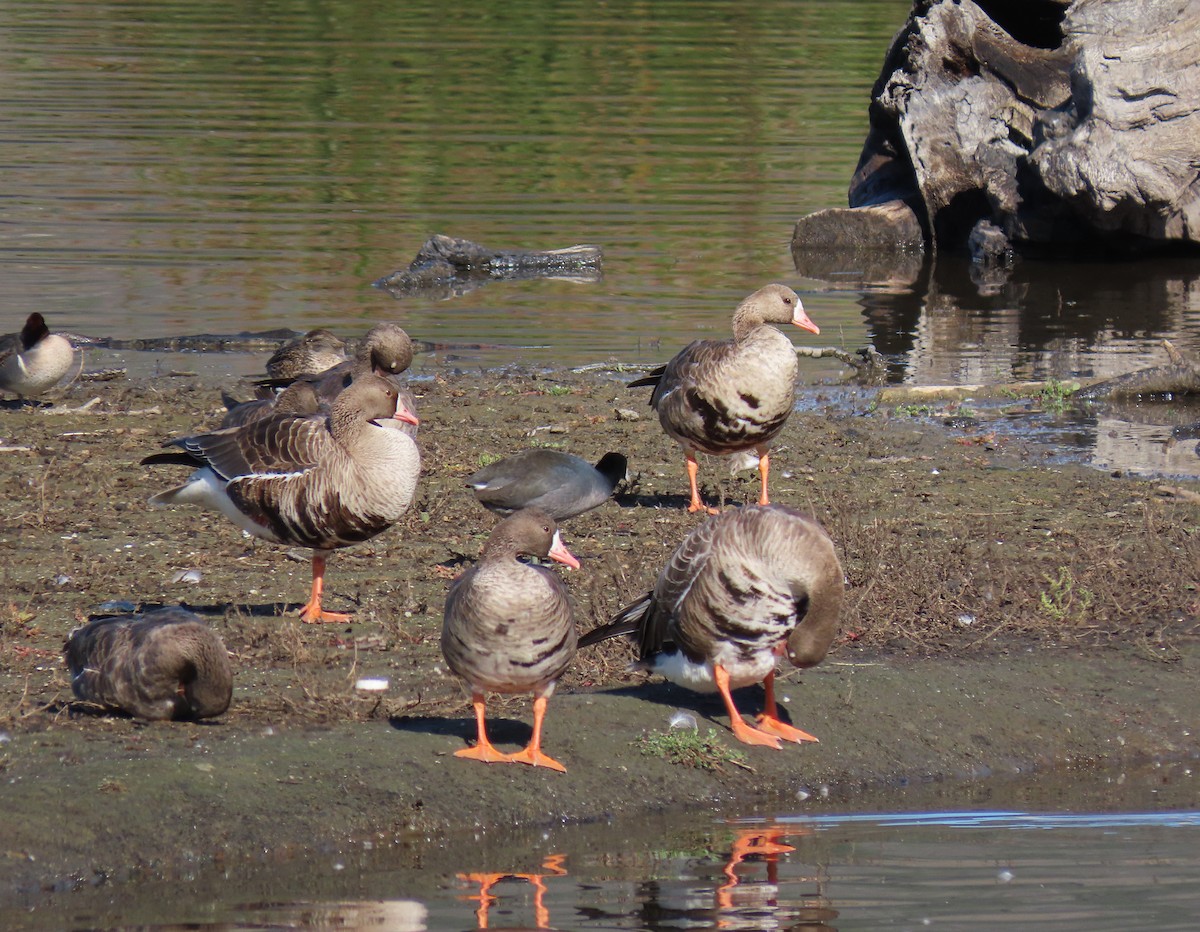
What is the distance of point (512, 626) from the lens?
21.2 ft

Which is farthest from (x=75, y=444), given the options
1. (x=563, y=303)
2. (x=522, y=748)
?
(x=563, y=303)

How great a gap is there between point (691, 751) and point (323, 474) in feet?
8.01

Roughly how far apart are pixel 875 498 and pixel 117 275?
39.6 ft

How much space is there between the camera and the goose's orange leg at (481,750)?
6855 millimetres

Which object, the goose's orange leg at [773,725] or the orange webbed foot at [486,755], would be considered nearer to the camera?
the orange webbed foot at [486,755]

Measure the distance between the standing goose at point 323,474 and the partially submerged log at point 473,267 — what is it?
11505mm

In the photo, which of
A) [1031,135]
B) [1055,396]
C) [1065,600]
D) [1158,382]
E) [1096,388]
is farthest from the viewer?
[1031,135]

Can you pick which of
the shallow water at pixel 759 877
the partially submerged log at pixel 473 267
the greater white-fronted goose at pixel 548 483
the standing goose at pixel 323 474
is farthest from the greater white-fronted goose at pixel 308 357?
the partially submerged log at pixel 473 267

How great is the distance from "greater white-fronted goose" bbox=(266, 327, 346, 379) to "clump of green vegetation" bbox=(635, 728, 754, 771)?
5.68 metres

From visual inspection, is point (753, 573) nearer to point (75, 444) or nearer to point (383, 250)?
point (75, 444)

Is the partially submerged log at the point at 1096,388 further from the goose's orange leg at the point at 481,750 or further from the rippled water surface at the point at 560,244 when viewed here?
the goose's orange leg at the point at 481,750

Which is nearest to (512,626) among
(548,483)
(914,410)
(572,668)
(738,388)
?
(572,668)

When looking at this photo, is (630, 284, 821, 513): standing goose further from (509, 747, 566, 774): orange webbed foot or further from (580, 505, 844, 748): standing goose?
(509, 747, 566, 774): orange webbed foot

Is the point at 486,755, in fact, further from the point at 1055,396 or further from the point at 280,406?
the point at 1055,396
